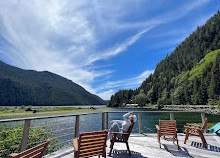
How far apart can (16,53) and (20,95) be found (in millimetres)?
96750

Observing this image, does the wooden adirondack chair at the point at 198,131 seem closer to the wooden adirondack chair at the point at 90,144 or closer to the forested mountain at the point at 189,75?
the wooden adirondack chair at the point at 90,144

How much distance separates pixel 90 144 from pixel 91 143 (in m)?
0.03

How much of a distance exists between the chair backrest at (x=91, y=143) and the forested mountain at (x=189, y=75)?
56657 millimetres

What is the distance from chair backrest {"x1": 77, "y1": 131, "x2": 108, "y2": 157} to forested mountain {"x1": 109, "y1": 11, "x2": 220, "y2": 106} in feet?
186

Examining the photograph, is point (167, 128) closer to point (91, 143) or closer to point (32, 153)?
point (91, 143)

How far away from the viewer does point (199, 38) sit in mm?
91875

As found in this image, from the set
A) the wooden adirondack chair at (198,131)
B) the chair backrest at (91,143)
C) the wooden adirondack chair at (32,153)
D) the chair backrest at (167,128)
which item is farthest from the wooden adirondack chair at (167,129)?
the wooden adirondack chair at (32,153)

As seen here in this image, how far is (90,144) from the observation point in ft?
8.45

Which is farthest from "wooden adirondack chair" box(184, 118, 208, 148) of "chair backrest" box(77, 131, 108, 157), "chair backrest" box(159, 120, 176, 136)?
"chair backrest" box(77, 131, 108, 157)

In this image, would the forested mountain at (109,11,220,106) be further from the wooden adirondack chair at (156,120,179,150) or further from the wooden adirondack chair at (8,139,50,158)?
the wooden adirondack chair at (8,139,50,158)

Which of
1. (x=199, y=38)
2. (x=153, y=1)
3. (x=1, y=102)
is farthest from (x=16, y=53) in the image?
(x=199, y=38)

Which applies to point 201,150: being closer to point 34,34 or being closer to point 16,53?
point 34,34

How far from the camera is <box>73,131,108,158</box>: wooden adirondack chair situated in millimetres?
2469

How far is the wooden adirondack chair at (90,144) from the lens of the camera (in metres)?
2.47
